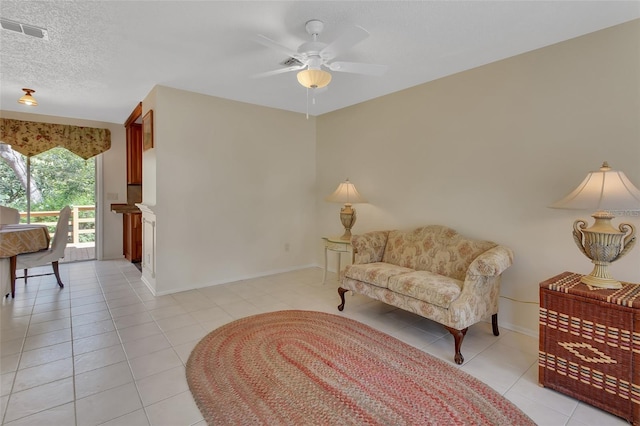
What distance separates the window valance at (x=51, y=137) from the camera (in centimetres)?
472

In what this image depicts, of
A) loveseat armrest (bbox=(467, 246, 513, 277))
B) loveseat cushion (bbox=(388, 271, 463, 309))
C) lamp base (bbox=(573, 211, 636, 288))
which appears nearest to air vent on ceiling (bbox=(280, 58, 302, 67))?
loveseat cushion (bbox=(388, 271, 463, 309))

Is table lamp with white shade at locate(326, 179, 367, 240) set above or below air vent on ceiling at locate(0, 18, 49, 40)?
below

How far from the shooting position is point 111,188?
222 inches

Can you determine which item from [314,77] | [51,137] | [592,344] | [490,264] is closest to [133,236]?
[51,137]

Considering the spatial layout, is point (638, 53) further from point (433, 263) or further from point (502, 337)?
point (502, 337)

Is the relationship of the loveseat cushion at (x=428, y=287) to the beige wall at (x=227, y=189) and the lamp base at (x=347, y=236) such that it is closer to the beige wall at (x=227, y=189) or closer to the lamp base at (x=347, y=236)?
the lamp base at (x=347, y=236)

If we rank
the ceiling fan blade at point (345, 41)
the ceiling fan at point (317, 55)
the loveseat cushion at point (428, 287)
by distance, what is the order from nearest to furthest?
the ceiling fan blade at point (345, 41), the ceiling fan at point (317, 55), the loveseat cushion at point (428, 287)

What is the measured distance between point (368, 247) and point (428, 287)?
98cm

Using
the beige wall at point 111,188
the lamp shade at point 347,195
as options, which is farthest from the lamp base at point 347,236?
the beige wall at point 111,188

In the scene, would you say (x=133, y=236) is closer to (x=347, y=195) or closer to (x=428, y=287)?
(x=347, y=195)

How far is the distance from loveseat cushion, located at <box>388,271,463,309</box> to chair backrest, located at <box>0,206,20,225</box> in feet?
16.2

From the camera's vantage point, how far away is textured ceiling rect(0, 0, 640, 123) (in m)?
2.05

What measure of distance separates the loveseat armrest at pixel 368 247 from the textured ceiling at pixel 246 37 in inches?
68.2

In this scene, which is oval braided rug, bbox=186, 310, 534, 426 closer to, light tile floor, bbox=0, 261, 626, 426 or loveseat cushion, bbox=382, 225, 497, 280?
light tile floor, bbox=0, 261, 626, 426
